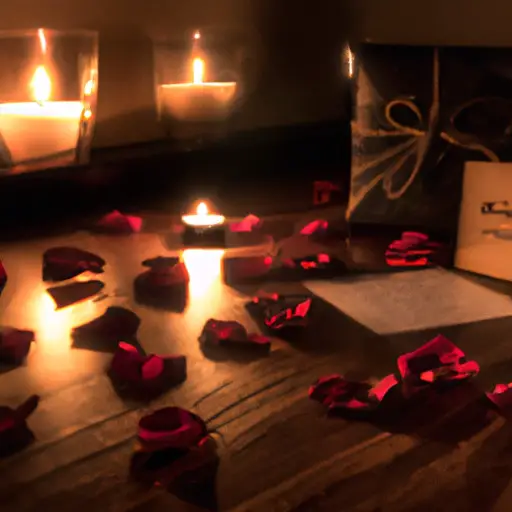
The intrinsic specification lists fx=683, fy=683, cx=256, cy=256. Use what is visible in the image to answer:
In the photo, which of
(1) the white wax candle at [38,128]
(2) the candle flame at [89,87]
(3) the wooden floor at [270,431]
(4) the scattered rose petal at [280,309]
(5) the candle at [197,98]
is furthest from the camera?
(5) the candle at [197,98]

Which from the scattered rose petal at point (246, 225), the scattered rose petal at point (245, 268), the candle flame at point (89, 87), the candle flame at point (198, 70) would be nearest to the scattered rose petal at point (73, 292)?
the scattered rose petal at point (245, 268)

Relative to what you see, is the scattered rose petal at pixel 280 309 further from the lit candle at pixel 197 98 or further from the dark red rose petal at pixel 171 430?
the lit candle at pixel 197 98

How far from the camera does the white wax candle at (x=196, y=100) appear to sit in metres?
1.12

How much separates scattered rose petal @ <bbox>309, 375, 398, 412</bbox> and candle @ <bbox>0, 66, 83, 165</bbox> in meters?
0.59

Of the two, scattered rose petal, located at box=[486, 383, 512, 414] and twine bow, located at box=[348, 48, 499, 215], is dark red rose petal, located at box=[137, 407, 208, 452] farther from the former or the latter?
twine bow, located at box=[348, 48, 499, 215]

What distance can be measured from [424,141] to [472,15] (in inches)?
23.5

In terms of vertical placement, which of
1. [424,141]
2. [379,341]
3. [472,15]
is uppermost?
[472,15]

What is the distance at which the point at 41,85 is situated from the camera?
0.97 metres

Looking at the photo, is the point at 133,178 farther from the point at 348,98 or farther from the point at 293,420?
the point at 293,420

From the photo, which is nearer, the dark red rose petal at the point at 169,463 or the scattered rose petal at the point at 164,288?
the dark red rose petal at the point at 169,463

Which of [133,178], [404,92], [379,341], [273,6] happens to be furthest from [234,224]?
[273,6]

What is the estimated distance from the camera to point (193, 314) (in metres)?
0.64

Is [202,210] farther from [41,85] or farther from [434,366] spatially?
[434,366]

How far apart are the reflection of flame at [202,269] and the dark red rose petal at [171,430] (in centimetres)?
27
